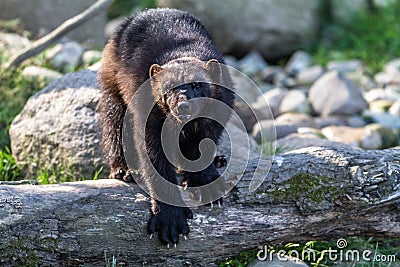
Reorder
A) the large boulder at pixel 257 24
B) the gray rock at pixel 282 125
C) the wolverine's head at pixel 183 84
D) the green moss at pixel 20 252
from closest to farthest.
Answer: the green moss at pixel 20 252
the wolverine's head at pixel 183 84
the gray rock at pixel 282 125
the large boulder at pixel 257 24

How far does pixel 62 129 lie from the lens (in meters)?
5.69

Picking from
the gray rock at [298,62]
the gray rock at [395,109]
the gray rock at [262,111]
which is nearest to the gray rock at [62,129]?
the gray rock at [262,111]

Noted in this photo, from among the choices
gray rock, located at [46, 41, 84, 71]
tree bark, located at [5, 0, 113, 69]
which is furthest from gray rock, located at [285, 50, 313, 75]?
tree bark, located at [5, 0, 113, 69]

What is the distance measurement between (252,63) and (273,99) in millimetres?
2124

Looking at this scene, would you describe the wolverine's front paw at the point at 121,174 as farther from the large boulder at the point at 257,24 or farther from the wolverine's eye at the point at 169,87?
→ the large boulder at the point at 257,24

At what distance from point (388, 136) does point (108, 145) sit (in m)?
3.77

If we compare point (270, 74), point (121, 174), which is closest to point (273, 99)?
point (270, 74)

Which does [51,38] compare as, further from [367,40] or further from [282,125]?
[367,40]

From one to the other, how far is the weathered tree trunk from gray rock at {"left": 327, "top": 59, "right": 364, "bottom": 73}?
563 cm

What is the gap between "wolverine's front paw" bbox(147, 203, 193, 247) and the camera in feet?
13.6

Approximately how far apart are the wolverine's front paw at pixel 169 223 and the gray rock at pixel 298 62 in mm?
6447

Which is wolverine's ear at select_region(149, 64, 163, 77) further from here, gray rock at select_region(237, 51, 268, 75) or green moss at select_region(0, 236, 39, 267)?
gray rock at select_region(237, 51, 268, 75)

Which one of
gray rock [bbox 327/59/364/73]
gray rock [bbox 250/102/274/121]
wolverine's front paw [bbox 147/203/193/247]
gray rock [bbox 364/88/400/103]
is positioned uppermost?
gray rock [bbox 327/59/364/73]

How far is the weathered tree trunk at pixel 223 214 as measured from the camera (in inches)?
156
